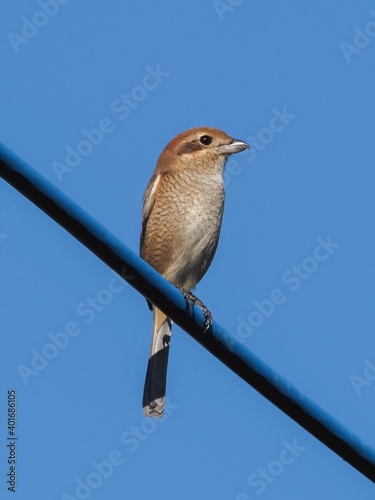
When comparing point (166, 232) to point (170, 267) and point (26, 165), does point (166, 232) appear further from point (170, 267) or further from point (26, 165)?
point (26, 165)

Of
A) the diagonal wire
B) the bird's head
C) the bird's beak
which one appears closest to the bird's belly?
the bird's head

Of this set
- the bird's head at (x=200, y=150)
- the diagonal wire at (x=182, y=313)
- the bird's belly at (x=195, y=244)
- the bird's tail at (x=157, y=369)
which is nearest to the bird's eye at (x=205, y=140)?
the bird's head at (x=200, y=150)

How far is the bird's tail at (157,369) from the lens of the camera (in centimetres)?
→ 589

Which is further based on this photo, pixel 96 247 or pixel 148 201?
pixel 148 201

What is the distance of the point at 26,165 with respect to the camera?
2936mm

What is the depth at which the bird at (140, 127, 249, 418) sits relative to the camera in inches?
238

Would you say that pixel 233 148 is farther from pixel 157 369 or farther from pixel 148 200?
pixel 157 369

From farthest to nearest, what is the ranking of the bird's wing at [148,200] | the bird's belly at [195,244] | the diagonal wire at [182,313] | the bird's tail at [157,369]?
1. the bird's wing at [148,200]
2. the bird's belly at [195,244]
3. the bird's tail at [157,369]
4. the diagonal wire at [182,313]

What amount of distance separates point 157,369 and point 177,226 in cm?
93

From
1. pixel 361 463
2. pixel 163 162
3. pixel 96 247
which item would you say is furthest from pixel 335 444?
pixel 163 162

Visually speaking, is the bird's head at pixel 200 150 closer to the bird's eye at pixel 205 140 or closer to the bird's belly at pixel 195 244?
the bird's eye at pixel 205 140

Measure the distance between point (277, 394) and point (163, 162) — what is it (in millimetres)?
3520

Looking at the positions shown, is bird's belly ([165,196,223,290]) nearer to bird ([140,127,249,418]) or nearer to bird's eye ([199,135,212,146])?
bird ([140,127,249,418])

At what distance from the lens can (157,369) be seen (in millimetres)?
6145
